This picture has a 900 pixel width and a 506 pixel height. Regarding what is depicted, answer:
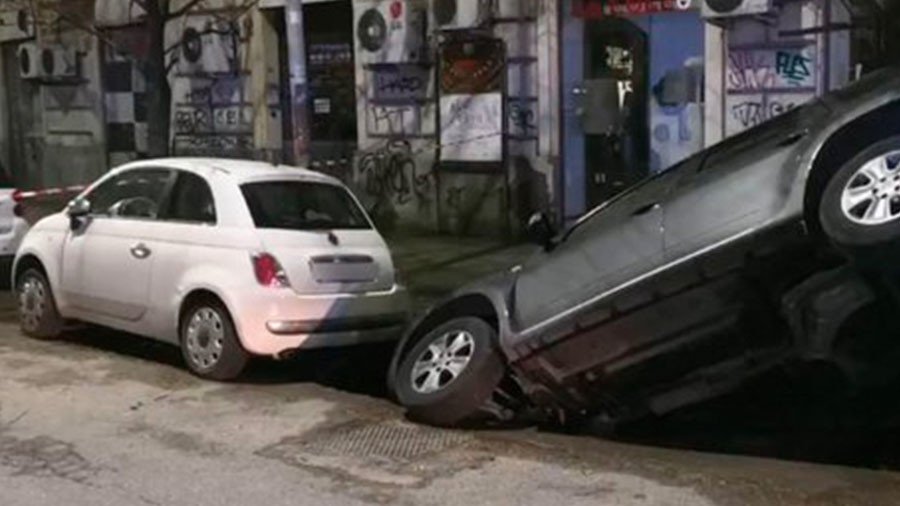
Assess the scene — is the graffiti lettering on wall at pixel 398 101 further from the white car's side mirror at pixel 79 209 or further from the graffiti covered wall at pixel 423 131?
the white car's side mirror at pixel 79 209

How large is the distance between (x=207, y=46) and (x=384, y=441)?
13.2 metres

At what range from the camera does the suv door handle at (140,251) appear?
8.59 meters

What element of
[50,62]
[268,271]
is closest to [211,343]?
[268,271]

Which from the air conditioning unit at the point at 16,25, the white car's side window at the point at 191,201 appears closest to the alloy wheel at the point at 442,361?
the white car's side window at the point at 191,201

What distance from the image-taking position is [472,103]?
15383 millimetres

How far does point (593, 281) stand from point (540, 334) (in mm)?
408

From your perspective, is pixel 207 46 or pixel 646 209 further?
pixel 207 46

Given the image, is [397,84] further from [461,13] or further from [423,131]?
[461,13]

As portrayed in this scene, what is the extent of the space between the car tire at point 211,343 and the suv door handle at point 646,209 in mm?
3012

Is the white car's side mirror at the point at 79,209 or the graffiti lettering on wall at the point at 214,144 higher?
the graffiti lettering on wall at the point at 214,144

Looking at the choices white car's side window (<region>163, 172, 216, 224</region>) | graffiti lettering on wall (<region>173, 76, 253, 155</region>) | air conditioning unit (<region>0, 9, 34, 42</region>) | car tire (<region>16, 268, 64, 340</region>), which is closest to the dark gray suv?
white car's side window (<region>163, 172, 216, 224</region>)

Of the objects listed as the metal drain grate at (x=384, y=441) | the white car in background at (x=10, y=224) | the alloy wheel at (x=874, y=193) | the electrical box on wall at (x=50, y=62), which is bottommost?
the metal drain grate at (x=384, y=441)

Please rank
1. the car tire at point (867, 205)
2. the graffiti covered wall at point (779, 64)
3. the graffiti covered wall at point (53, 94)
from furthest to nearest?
1. the graffiti covered wall at point (53, 94)
2. the graffiti covered wall at point (779, 64)
3. the car tire at point (867, 205)

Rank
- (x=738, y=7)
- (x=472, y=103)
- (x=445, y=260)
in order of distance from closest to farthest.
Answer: (x=738, y=7) → (x=445, y=260) → (x=472, y=103)
